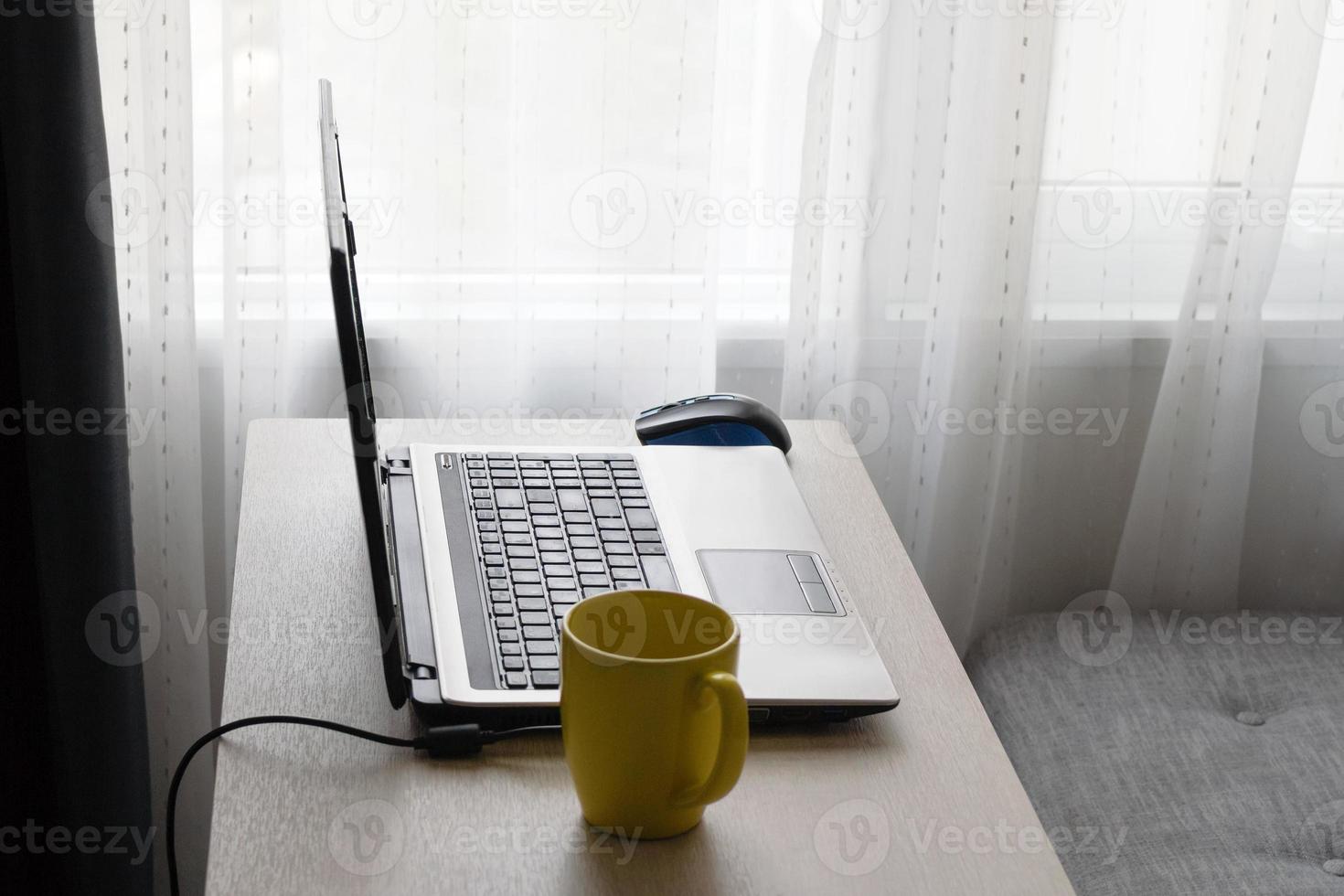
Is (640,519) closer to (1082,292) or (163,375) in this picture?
(163,375)

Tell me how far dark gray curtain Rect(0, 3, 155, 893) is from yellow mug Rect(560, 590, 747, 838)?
2.40ft

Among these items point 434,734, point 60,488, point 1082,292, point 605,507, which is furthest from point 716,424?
point 1082,292

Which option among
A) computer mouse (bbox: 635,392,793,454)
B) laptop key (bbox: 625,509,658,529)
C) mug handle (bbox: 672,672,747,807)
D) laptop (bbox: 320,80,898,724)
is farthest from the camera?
computer mouse (bbox: 635,392,793,454)

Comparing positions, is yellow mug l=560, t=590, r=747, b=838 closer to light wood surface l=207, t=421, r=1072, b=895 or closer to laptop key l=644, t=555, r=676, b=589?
light wood surface l=207, t=421, r=1072, b=895

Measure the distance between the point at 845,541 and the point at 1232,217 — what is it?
34.7 inches

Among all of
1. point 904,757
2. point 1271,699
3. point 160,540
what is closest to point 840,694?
point 904,757

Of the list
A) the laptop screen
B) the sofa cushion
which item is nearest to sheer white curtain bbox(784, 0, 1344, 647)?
the sofa cushion

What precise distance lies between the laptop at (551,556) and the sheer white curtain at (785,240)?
0.47 m

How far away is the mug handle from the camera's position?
2.13 feet

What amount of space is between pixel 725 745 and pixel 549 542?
33 centimetres

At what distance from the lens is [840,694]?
0.79 metres

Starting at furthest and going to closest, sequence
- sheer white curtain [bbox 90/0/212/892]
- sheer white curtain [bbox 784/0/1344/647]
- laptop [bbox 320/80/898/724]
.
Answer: sheer white curtain [bbox 784/0/1344/647]
sheer white curtain [bbox 90/0/212/892]
laptop [bbox 320/80/898/724]

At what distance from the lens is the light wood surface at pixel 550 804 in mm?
669

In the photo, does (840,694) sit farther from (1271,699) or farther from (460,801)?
(1271,699)
